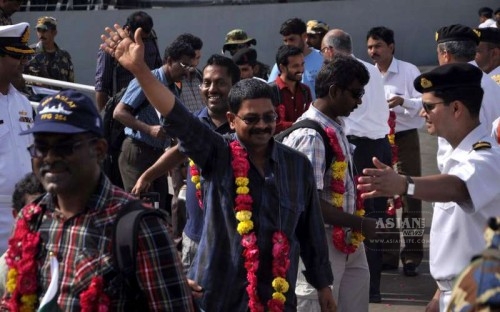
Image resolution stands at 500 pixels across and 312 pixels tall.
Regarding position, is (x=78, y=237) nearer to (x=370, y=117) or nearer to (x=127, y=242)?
(x=127, y=242)

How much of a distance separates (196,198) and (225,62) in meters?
1.09

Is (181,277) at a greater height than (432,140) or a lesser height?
greater

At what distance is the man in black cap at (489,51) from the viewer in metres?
9.27

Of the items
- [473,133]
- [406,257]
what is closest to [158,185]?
[406,257]

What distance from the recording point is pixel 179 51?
919 cm

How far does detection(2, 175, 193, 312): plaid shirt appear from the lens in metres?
3.89

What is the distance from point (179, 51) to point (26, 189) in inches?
149

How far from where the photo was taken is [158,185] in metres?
9.78

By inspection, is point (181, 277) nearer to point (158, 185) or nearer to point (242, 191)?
point (242, 191)

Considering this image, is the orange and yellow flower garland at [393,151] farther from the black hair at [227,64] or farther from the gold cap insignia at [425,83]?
the gold cap insignia at [425,83]

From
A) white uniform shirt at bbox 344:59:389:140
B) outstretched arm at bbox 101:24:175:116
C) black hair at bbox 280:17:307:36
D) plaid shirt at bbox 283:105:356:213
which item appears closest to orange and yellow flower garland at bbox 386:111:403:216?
white uniform shirt at bbox 344:59:389:140

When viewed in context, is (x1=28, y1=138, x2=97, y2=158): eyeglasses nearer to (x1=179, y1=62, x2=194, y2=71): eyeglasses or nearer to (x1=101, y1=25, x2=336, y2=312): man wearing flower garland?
(x1=101, y1=25, x2=336, y2=312): man wearing flower garland

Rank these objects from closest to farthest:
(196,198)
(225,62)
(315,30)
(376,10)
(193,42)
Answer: (196,198)
(225,62)
(193,42)
(315,30)
(376,10)

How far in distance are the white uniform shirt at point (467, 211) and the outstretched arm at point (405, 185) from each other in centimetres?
6
